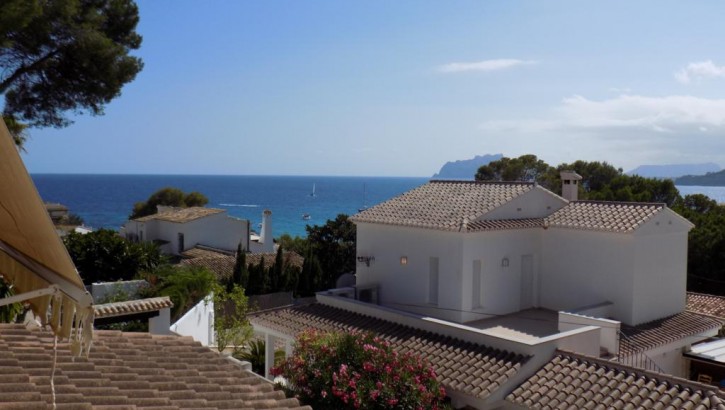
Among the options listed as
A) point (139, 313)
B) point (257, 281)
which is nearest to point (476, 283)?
point (139, 313)

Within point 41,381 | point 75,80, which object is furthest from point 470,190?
point 41,381

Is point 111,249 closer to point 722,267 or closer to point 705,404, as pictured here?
point 705,404

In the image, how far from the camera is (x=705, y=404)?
34.8 ft

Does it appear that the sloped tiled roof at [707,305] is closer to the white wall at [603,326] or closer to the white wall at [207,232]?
the white wall at [603,326]

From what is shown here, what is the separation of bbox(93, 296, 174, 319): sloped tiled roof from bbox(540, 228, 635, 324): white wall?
37.4 feet

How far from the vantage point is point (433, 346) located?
14539 mm

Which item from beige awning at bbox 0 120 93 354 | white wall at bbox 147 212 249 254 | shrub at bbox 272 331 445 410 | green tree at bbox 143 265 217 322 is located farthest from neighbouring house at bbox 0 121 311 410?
white wall at bbox 147 212 249 254

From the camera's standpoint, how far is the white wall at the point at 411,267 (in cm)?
1652

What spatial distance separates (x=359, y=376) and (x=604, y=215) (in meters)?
9.53

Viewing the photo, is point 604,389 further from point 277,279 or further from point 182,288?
point 277,279

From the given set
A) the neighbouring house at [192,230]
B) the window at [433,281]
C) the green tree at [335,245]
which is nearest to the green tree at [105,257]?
the green tree at [335,245]

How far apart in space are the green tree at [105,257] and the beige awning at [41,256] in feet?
74.2

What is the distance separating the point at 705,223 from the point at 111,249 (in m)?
29.8

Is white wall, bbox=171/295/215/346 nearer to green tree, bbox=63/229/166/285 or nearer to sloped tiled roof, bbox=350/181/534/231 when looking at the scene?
sloped tiled roof, bbox=350/181/534/231
